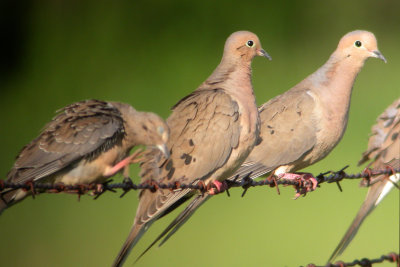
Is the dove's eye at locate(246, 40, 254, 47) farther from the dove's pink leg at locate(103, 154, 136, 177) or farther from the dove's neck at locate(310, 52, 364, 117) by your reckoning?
the dove's pink leg at locate(103, 154, 136, 177)

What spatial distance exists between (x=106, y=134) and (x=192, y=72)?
306 inches

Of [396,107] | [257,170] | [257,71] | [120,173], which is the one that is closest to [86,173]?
[120,173]

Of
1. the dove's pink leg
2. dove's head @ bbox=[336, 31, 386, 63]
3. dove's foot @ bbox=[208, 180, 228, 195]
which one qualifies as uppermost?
dove's head @ bbox=[336, 31, 386, 63]

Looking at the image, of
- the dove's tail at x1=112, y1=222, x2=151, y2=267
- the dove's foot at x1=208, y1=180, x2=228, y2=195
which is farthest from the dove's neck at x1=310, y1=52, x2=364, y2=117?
the dove's tail at x1=112, y1=222, x2=151, y2=267

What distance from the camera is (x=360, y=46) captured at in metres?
4.77

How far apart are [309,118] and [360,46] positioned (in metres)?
0.57

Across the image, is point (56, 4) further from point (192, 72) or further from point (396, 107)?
point (396, 107)

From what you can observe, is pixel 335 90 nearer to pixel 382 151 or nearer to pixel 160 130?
pixel 382 151

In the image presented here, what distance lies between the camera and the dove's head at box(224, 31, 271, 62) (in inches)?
172

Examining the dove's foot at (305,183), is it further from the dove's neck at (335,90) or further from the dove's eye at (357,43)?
the dove's eye at (357,43)

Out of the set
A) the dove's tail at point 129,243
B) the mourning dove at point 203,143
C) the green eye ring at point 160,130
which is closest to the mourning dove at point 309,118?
the mourning dove at point 203,143

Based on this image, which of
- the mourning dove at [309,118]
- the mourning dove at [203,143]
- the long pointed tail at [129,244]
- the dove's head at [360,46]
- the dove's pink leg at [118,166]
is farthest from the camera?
the dove's head at [360,46]

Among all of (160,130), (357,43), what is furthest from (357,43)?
(160,130)

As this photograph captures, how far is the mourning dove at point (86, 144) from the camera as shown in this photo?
10.7 feet
